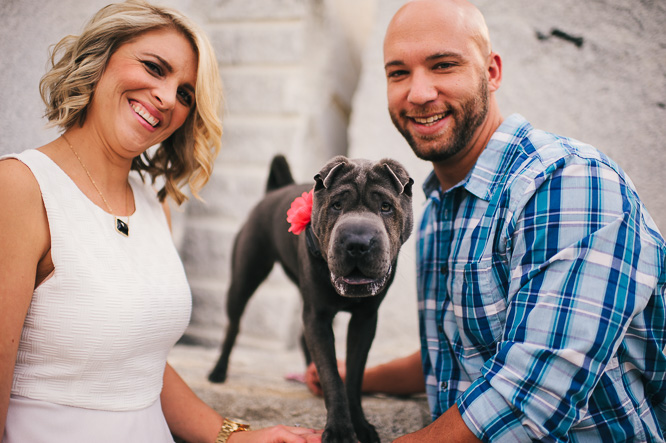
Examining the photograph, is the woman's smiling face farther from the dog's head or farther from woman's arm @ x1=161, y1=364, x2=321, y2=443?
woman's arm @ x1=161, y1=364, x2=321, y2=443

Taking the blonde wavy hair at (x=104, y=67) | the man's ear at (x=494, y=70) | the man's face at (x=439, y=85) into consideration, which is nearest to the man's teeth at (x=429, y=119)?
the man's face at (x=439, y=85)

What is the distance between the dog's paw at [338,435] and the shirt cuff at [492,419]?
0.42 meters

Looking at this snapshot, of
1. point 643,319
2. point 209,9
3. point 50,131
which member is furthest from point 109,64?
point 209,9

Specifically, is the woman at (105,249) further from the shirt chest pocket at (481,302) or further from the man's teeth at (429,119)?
the man's teeth at (429,119)

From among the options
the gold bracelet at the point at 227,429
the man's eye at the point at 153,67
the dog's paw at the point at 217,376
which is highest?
the man's eye at the point at 153,67

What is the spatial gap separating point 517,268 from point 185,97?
1.44 m

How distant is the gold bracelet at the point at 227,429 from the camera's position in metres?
1.71

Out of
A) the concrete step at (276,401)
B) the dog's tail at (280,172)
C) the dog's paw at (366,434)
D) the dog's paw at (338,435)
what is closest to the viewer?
the dog's paw at (338,435)

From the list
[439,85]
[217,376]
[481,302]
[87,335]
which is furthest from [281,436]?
[439,85]

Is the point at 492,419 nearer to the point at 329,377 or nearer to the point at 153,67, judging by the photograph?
the point at 329,377

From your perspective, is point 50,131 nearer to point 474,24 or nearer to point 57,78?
point 57,78

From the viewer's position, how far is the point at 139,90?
169 centimetres

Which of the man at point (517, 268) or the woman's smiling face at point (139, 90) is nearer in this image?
the man at point (517, 268)

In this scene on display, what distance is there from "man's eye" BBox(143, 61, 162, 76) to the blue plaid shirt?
1257 millimetres
